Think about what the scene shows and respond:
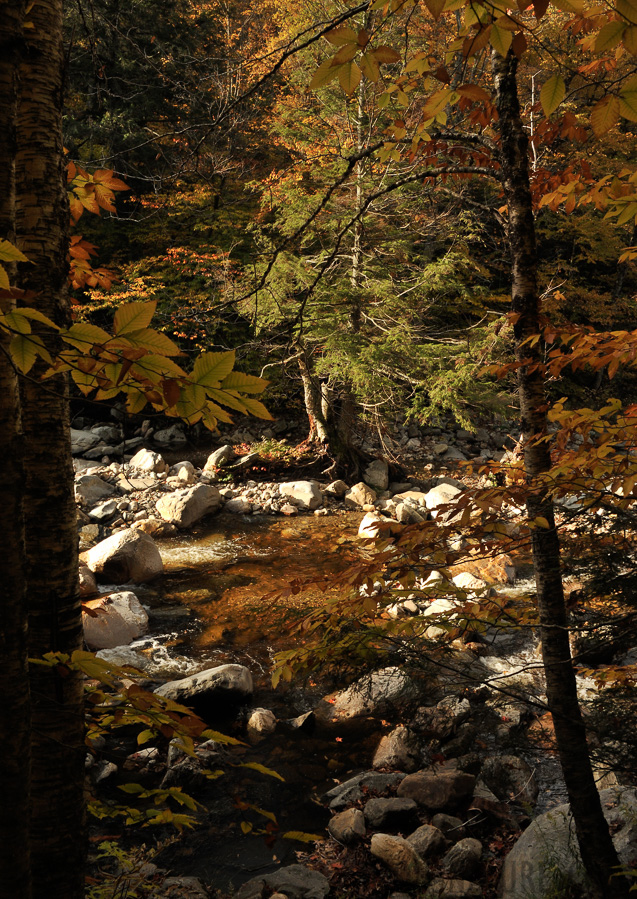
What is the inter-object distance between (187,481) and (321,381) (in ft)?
11.6

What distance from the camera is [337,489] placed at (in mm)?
11484

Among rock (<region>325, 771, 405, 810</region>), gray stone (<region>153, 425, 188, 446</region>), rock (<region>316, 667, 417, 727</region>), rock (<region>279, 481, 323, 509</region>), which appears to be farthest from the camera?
gray stone (<region>153, 425, 188, 446</region>)

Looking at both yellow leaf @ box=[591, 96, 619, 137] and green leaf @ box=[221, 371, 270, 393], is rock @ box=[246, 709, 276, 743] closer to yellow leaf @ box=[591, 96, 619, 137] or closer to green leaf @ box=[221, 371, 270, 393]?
green leaf @ box=[221, 371, 270, 393]

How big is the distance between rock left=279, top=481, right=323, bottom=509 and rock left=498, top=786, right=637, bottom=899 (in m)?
7.89

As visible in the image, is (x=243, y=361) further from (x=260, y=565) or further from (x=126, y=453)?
(x=260, y=565)

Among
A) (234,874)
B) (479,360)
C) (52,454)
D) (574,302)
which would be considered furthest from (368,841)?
(574,302)

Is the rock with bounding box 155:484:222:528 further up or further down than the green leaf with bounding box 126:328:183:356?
further down

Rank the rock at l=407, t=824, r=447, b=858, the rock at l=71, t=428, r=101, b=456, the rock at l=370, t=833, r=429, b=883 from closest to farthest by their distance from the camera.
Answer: the rock at l=370, t=833, r=429, b=883 < the rock at l=407, t=824, r=447, b=858 < the rock at l=71, t=428, r=101, b=456

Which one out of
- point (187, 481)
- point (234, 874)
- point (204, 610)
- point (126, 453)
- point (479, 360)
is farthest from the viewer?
point (126, 453)

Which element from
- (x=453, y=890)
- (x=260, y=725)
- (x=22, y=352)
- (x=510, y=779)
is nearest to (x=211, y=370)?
(x=22, y=352)

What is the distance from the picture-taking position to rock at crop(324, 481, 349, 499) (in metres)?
11.4

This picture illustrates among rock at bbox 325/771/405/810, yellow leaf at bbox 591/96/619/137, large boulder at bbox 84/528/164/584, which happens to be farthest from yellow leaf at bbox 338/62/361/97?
large boulder at bbox 84/528/164/584

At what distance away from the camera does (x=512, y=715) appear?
4.73 meters

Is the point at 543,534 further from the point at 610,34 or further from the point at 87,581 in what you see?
the point at 87,581
